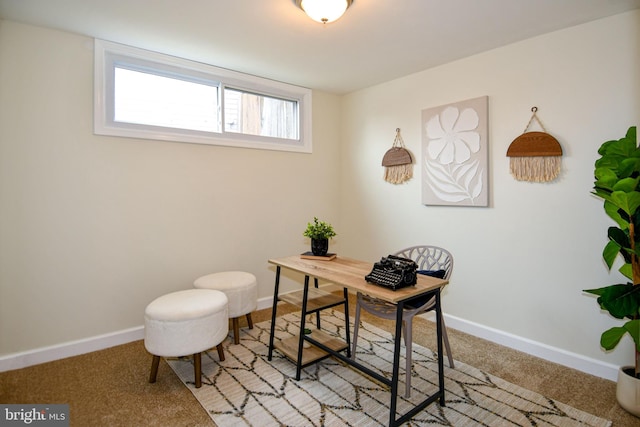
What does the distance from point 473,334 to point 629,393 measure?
3.84 ft

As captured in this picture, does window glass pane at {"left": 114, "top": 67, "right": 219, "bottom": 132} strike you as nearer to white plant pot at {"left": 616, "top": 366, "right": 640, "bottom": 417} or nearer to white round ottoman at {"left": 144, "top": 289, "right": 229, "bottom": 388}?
white round ottoman at {"left": 144, "top": 289, "right": 229, "bottom": 388}

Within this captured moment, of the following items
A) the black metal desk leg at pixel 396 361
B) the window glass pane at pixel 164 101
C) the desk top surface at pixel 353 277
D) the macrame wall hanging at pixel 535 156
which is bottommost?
the black metal desk leg at pixel 396 361

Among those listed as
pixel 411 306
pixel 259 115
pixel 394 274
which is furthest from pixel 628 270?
pixel 259 115

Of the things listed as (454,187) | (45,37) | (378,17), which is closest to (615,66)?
(454,187)

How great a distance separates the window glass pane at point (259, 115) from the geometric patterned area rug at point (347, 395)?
223cm

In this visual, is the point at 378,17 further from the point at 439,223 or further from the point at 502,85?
the point at 439,223

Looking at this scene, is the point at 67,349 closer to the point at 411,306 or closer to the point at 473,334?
the point at 411,306

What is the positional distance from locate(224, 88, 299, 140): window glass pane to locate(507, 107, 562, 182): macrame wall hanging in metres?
2.33

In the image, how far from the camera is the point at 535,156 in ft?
8.53

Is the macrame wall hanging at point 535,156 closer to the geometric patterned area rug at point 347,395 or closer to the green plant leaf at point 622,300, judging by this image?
the green plant leaf at point 622,300

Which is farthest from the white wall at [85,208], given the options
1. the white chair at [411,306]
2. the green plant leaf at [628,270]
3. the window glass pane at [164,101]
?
the green plant leaf at [628,270]

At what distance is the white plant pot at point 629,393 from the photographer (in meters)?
1.91

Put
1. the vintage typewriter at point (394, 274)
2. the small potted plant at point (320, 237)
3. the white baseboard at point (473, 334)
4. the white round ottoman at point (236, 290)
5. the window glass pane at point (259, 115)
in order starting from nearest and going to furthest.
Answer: the vintage typewriter at point (394, 274) → the white baseboard at point (473, 334) → the small potted plant at point (320, 237) → the white round ottoman at point (236, 290) → the window glass pane at point (259, 115)

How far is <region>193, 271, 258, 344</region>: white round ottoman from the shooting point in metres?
2.79
